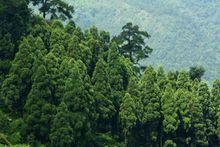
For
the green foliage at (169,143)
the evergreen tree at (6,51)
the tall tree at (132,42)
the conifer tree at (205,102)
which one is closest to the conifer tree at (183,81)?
the conifer tree at (205,102)

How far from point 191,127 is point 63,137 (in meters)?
18.0

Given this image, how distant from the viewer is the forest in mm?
45125

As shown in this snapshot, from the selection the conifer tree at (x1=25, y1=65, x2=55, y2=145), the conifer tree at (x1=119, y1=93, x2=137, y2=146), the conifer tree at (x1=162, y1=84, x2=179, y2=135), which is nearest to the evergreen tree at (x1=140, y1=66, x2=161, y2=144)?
the conifer tree at (x1=162, y1=84, x2=179, y2=135)

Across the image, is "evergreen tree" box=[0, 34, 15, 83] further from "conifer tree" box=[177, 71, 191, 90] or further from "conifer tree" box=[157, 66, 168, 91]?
"conifer tree" box=[177, 71, 191, 90]

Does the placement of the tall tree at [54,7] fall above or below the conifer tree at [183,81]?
above

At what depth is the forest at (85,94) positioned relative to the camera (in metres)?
45.1

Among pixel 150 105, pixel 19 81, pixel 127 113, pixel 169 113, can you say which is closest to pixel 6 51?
pixel 19 81

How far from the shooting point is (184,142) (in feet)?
187

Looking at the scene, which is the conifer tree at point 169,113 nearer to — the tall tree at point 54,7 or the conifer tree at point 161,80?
the conifer tree at point 161,80

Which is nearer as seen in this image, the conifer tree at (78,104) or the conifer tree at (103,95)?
the conifer tree at (78,104)

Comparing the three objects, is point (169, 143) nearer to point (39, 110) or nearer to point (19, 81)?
point (39, 110)

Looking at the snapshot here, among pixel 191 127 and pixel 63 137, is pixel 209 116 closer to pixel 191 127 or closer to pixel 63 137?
pixel 191 127

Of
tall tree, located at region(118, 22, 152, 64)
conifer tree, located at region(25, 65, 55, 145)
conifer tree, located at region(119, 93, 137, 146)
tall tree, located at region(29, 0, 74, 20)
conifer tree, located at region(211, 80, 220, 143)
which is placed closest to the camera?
conifer tree, located at region(25, 65, 55, 145)

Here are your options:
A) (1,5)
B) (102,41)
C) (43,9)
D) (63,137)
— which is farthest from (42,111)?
(43,9)
